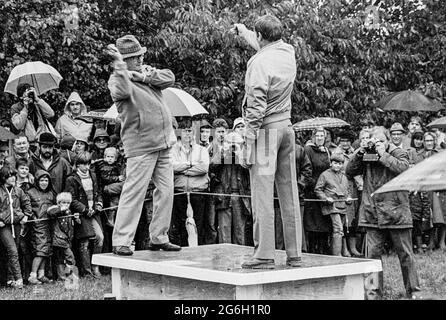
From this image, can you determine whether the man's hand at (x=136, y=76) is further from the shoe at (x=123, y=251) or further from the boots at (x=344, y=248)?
A: the boots at (x=344, y=248)

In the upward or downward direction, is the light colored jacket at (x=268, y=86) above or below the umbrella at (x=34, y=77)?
below

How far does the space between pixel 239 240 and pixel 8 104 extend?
5.21 m

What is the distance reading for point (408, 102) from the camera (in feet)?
62.4

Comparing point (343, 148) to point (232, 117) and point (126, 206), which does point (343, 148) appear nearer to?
point (232, 117)

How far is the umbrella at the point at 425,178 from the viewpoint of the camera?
430 cm

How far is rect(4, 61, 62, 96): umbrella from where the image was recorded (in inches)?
568

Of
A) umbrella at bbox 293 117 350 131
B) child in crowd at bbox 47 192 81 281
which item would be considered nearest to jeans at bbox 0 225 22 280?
child in crowd at bbox 47 192 81 281

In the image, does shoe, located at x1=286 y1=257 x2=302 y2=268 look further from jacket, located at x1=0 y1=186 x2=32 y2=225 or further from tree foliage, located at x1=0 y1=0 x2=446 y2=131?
tree foliage, located at x1=0 y1=0 x2=446 y2=131

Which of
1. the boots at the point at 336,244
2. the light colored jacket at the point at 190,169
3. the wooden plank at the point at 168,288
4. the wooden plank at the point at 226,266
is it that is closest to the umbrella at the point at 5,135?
the light colored jacket at the point at 190,169

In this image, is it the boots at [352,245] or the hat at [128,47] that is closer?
the hat at [128,47]

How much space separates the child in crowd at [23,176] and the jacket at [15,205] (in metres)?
0.22

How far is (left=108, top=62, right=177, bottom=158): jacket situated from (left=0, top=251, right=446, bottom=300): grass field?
2051 mm

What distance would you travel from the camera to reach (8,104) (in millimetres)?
16375

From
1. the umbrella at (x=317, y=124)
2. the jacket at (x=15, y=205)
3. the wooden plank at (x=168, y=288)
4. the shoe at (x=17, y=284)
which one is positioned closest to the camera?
the wooden plank at (x=168, y=288)
